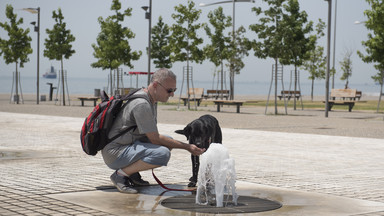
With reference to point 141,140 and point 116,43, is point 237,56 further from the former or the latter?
point 141,140

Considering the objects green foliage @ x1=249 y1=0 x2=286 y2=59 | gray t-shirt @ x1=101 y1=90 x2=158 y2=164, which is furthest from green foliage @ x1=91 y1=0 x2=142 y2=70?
gray t-shirt @ x1=101 y1=90 x2=158 y2=164

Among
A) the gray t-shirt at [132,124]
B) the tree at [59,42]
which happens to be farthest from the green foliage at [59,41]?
the gray t-shirt at [132,124]

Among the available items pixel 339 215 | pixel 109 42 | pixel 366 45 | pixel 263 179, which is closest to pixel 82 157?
pixel 263 179

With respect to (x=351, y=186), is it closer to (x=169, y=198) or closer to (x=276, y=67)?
(x=169, y=198)

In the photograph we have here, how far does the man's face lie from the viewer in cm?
658

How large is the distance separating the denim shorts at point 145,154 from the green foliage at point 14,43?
112 ft

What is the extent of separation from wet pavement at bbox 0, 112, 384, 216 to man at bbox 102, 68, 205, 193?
0.93 ft

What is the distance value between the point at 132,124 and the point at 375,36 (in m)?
20.6

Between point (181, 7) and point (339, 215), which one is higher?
point (181, 7)

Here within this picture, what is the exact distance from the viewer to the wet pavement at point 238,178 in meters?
5.87

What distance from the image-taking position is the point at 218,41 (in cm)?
4588

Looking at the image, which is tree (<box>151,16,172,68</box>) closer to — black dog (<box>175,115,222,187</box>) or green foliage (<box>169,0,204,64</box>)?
green foliage (<box>169,0,204,64</box>)

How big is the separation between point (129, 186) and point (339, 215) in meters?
2.36

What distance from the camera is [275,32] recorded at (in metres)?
27.8
